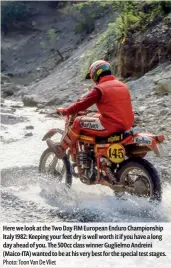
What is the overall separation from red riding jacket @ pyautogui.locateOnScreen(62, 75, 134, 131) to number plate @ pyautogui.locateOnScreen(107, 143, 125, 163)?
23cm

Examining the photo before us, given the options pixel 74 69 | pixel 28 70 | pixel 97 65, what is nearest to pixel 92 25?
pixel 28 70

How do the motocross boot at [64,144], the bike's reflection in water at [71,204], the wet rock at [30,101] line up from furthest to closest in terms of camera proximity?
the wet rock at [30,101], the motocross boot at [64,144], the bike's reflection in water at [71,204]

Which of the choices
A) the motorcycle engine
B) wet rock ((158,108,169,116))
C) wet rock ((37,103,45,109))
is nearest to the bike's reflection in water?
the motorcycle engine

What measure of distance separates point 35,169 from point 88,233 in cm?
308

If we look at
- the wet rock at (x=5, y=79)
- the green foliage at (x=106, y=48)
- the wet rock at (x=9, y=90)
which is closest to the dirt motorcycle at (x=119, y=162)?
the green foliage at (x=106, y=48)

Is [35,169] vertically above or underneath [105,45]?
underneath

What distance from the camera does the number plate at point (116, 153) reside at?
18.9 ft

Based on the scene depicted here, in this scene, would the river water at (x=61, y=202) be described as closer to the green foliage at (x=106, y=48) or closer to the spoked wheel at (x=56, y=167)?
the spoked wheel at (x=56, y=167)

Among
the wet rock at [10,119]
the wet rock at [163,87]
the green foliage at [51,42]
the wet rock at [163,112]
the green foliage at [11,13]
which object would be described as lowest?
the wet rock at [163,112]

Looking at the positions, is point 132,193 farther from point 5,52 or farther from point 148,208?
point 5,52

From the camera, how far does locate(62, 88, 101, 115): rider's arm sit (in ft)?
19.3

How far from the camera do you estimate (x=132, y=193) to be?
18.8ft

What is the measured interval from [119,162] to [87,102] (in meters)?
0.88

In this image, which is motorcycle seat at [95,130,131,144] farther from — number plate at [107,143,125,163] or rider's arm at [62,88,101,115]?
rider's arm at [62,88,101,115]
